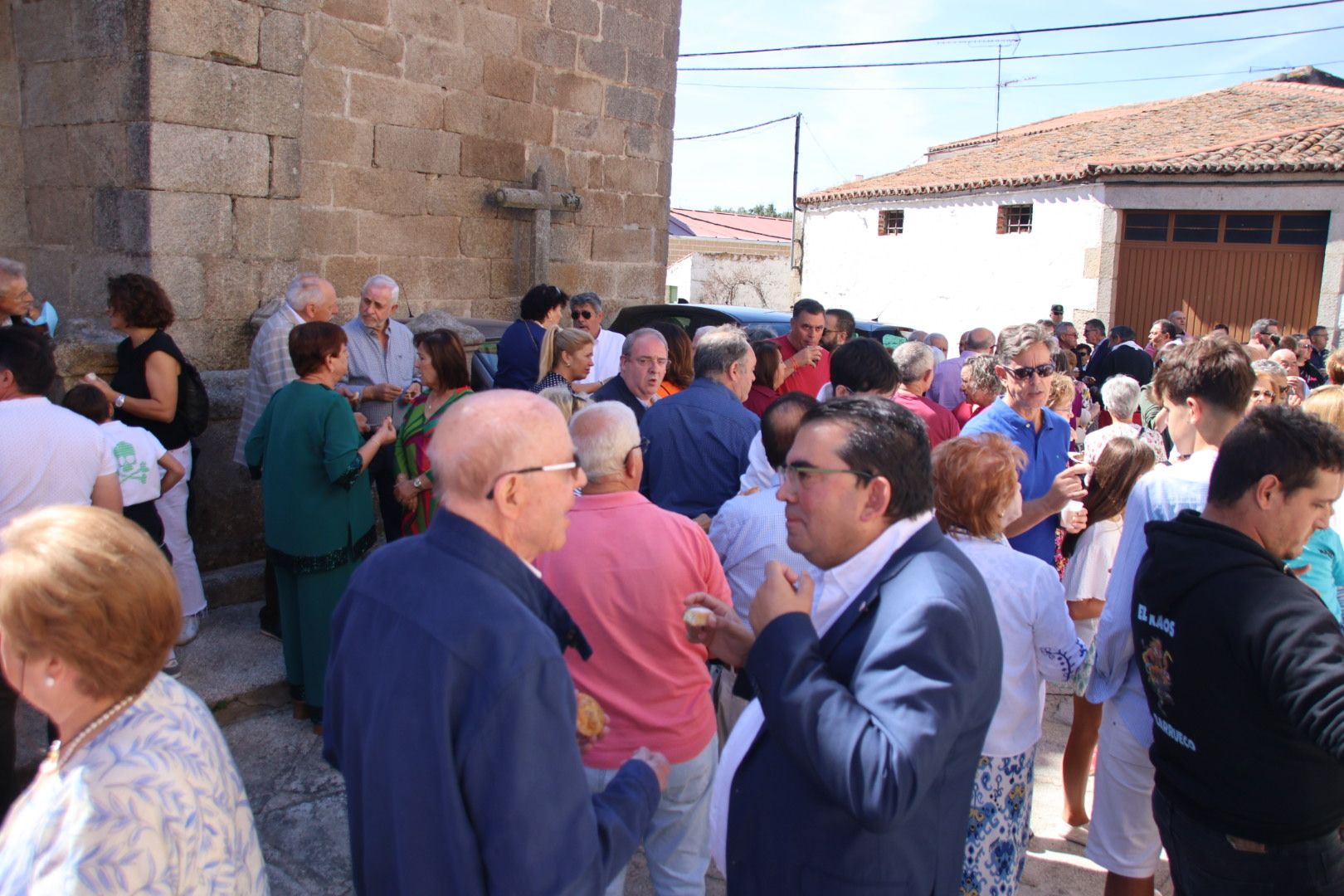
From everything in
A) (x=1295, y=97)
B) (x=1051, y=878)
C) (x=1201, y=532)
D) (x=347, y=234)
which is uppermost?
(x=1295, y=97)

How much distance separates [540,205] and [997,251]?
1472 centimetres

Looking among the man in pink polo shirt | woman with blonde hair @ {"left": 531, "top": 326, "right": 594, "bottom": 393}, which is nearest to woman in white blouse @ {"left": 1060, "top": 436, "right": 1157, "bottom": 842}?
the man in pink polo shirt

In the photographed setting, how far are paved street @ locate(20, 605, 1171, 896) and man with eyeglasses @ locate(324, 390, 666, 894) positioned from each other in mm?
1775

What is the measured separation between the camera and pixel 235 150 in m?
5.14

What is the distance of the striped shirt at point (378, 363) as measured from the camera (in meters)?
4.99

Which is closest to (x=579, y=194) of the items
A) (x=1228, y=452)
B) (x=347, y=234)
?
(x=347, y=234)

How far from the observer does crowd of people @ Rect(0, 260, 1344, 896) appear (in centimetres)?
149

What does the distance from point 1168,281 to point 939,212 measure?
5.24 metres

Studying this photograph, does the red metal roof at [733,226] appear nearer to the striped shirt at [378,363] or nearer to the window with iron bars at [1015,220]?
the window with iron bars at [1015,220]

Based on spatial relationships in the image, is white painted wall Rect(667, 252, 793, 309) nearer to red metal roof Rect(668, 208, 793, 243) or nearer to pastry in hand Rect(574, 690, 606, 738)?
red metal roof Rect(668, 208, 793, 243)

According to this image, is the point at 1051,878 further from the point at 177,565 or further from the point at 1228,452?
the point at 177,565

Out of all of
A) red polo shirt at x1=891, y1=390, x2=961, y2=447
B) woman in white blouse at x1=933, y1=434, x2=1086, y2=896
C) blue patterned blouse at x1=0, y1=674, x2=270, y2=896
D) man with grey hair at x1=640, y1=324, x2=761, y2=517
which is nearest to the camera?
blue patterned blouse at x1=0, y1=674, x2=270, y2=896

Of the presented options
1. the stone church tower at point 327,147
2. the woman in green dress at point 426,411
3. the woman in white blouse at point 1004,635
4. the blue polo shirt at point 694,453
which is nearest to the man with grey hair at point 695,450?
the blue polo shirt at point 694,453

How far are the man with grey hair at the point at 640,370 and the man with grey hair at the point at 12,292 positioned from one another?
2.64 meters
